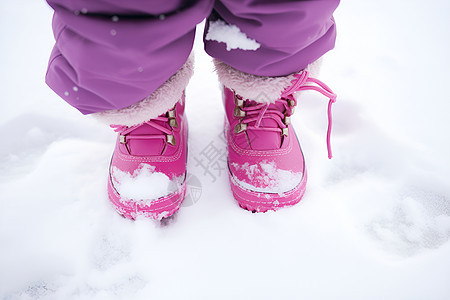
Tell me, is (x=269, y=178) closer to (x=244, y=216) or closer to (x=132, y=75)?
(x=244, y=216)

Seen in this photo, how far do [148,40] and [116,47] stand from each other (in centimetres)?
5

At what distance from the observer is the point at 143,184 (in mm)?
626

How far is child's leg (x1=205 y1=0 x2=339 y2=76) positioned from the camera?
0.45 metres

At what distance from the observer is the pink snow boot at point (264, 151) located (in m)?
0.63

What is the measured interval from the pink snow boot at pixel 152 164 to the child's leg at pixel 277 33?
0.41 feet

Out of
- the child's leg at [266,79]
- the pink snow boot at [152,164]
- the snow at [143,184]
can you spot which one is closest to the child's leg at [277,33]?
the child's leg at [266,79]

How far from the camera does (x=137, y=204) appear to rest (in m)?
0.62

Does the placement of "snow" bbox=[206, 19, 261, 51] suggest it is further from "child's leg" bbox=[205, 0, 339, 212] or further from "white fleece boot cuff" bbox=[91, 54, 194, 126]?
"white fleece boot cuff" bbox=[91, 54, 194, 126]

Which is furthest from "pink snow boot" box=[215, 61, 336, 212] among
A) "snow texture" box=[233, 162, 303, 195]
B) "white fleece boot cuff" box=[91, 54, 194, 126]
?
"white fleece boot cuff" box=[91, 54, 194, 126]

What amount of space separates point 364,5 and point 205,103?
3.09 ft

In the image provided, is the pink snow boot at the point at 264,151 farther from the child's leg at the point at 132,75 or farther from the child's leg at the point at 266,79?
the child's leg at the point at 132,75

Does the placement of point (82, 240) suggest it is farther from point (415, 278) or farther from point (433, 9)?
point (433, 9)

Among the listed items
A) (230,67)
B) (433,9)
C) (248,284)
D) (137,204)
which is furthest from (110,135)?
(433,9)

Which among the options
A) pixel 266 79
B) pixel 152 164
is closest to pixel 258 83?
pixel 266 79
